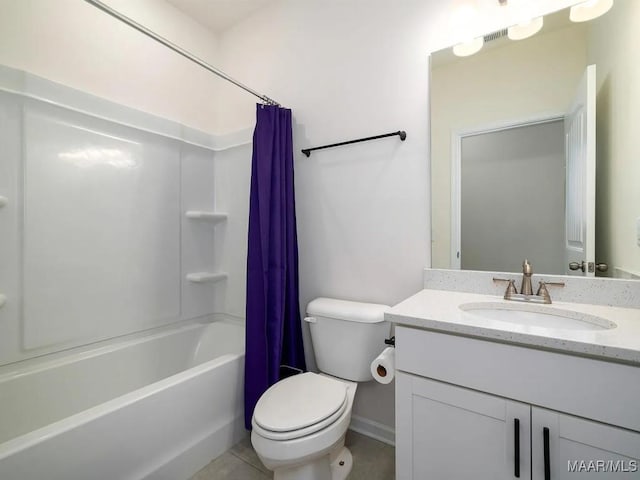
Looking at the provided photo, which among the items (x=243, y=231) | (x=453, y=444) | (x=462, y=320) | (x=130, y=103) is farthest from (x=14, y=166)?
(x=453, y=444)

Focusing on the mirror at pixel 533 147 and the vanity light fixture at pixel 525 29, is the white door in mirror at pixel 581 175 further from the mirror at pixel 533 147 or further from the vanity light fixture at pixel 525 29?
the vanity light fixture at pixel 525 29

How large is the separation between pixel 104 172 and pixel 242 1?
1.50m

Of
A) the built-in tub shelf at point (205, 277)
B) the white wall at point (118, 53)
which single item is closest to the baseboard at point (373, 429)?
the built-in tub shelf at point (205, 277)

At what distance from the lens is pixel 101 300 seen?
163 centimetres

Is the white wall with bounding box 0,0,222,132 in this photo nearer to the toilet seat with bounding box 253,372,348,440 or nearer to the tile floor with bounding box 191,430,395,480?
the toilet seat with bounding box 253,372,348,440

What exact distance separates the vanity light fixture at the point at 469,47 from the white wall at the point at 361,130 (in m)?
0.05

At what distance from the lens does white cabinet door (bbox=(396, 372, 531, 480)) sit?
800mm

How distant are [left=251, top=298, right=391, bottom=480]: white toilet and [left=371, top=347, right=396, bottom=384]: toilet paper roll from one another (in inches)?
8.1

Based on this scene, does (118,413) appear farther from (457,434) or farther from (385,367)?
(457,434)

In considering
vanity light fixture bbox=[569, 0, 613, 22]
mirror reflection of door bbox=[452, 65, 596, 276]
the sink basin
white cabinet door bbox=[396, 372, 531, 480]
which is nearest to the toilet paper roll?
white cabinet door bbox=[396, 372, 531, 480]

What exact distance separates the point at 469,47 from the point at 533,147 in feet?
1.80

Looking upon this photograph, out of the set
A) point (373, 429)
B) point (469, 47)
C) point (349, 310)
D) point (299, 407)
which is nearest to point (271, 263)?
point (349, 310)

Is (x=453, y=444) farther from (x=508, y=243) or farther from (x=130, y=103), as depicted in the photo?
(x=130, y=103)

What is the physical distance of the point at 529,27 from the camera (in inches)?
47.3
